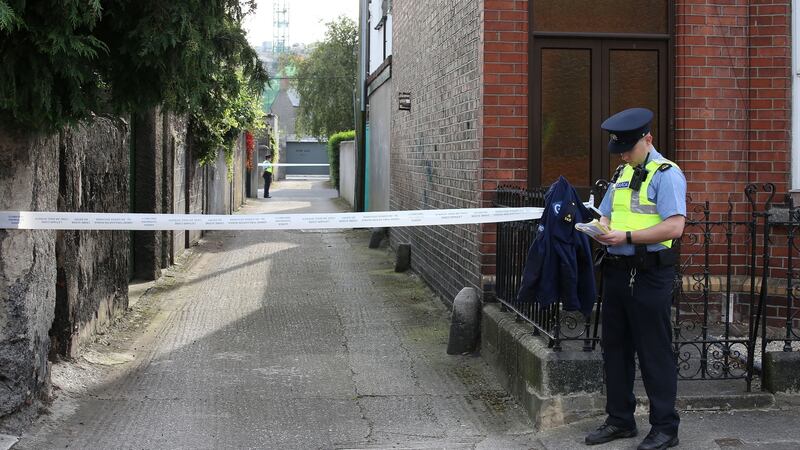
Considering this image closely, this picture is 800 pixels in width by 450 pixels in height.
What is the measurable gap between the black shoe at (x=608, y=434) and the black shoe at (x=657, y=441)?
22 cm

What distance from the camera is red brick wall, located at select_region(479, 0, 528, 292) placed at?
318 inches

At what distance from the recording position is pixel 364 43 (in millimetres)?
21484

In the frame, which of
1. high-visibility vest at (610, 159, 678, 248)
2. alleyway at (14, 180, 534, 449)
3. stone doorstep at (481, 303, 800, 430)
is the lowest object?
alleyway at (14, 180, 534, 449)

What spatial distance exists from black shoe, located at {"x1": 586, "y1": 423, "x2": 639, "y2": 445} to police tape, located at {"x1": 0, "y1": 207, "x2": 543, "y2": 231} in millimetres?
1678

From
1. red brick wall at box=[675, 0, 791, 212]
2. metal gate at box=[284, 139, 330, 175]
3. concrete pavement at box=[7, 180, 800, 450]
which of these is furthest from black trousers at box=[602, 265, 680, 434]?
metal gate at box=[284, 139, 330, 175]

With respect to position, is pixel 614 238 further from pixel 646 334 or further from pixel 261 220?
pixel 261 220

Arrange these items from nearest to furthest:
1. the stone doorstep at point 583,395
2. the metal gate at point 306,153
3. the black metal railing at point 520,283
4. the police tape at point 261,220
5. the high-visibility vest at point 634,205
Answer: the high-visibility vest at point 634,205 → the stone doorstep at point 583,395 → the black metal railing at point 520,283 → the police tape at point 261,220 → the metal gate at point 306,153

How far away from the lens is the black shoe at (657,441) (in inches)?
211

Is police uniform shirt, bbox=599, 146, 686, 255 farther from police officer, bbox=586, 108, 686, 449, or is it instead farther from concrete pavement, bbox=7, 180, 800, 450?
concrete pavement, bbox=7, 180, 800, 450

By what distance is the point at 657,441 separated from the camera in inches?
211

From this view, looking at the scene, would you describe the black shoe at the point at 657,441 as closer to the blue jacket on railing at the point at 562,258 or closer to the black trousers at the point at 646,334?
A: the black trousers at the point at 646,334

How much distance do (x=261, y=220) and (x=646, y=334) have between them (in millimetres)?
2863

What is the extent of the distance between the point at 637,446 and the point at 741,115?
3.64m

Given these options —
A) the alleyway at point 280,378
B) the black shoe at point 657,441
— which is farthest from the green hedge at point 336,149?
the black shoe at point 657,441
